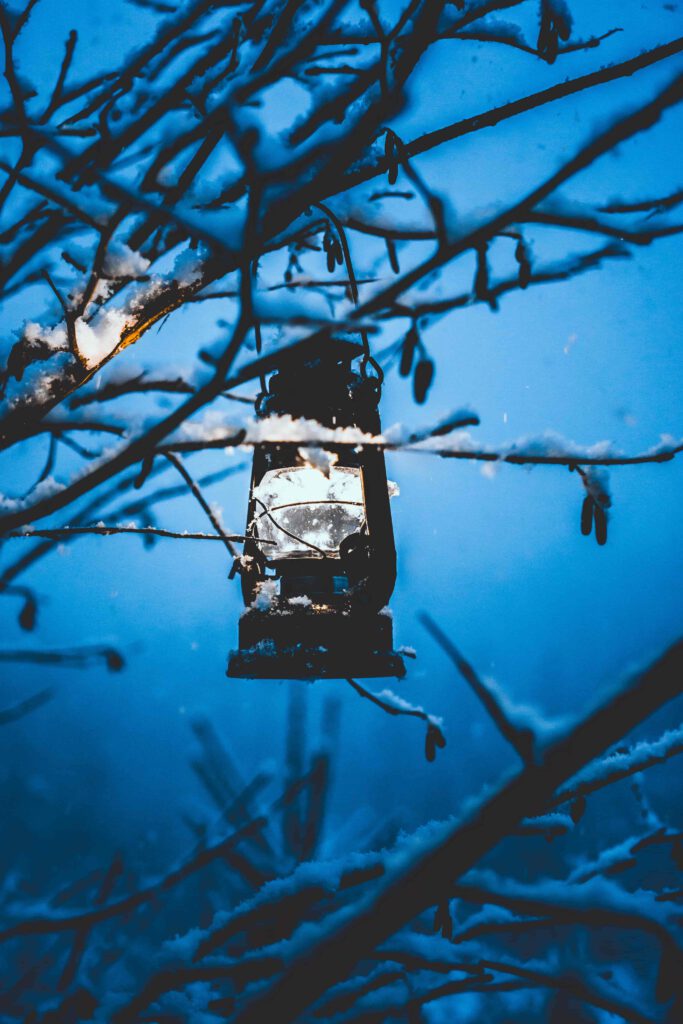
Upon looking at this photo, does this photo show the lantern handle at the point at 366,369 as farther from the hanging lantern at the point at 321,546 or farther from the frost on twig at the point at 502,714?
the frost on twig at the point at 502,714

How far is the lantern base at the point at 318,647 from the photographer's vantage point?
4.52 feet

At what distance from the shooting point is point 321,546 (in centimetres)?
163

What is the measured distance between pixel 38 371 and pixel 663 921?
185cm

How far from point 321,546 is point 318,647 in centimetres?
34

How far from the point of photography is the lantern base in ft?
4.52

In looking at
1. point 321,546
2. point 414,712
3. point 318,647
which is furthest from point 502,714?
point 414,712

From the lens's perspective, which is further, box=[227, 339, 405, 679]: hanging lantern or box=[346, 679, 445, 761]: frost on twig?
box=[346, 679, 445, 761]: frost on twig

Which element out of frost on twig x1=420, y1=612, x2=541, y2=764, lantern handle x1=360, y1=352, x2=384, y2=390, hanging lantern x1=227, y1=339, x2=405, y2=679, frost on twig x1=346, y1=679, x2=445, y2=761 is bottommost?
frost on twig x1=420, y1=612, x2=541, y2=764

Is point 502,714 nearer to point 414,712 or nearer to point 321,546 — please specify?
point 321,546

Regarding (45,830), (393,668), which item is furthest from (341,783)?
(393,668)

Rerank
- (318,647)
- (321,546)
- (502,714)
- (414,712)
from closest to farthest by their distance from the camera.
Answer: (502,714)
(318,647)
(321,546)
(414,712)

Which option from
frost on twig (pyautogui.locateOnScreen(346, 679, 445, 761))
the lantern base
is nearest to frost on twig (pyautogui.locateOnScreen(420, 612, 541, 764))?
the lantern base

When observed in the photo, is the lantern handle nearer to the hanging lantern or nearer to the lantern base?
the hanging lantern

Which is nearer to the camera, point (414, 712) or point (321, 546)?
point (321, 546)
